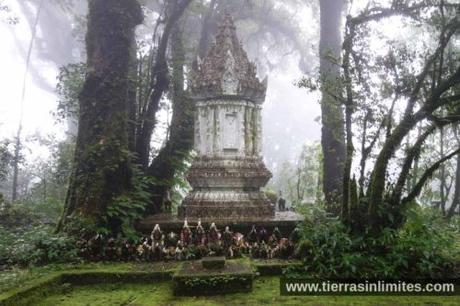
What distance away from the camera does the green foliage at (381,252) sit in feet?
16.8

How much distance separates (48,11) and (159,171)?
27170 millimetres

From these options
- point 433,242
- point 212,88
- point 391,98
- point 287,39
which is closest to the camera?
point 433,242

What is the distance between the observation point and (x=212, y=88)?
7918 mm

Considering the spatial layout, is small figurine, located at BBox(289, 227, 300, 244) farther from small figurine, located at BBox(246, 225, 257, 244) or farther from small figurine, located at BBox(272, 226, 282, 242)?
small figurine, located at BBox(246, 225, 257, 244)

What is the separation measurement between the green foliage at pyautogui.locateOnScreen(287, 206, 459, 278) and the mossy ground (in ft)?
1.58

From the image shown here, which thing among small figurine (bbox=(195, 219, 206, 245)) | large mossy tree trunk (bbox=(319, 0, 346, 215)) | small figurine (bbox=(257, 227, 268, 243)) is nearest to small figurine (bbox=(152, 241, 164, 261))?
small figurine (bbox=(195, 219, 206, 245))

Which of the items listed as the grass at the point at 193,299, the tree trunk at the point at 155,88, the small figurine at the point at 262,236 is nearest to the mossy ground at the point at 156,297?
the grass at the point at 193,299

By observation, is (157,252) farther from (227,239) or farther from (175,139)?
(175,139)

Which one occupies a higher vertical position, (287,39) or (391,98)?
(287,39)

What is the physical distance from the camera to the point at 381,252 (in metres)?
5.45

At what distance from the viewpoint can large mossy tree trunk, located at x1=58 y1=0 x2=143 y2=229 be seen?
22.6 feet

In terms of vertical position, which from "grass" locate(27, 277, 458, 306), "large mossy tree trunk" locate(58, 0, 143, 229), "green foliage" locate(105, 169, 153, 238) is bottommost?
"grass" locate(27, 277, 458, 306)

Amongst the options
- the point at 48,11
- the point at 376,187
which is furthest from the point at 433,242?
the point at 48,11

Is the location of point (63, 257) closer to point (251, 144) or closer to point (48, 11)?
point (251, 144)
